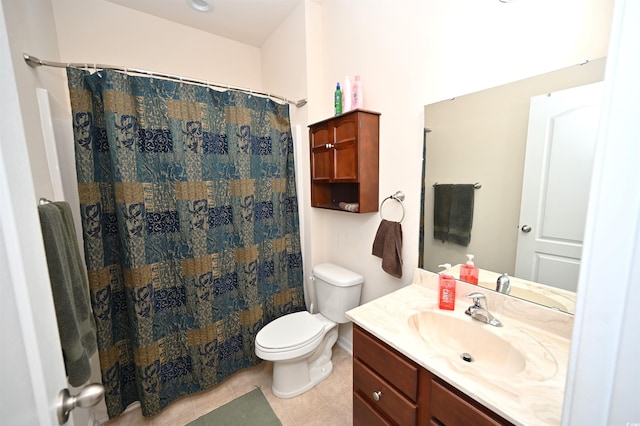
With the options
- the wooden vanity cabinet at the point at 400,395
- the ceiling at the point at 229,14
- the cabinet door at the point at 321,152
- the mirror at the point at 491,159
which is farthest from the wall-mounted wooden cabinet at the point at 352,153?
the ceiling at the point at 229,14

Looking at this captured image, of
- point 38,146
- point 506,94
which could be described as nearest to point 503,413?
point 506,94

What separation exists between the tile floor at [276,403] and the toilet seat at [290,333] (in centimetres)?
40

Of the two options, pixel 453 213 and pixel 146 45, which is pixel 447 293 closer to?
pixel 453 213

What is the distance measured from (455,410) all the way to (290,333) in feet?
3.60

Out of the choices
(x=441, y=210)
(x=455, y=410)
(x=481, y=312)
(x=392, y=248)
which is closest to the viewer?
(x=455, y=410)

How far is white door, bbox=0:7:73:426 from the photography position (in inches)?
13.9

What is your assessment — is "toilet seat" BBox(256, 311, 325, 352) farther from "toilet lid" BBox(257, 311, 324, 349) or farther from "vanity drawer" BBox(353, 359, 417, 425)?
"vanity drawer" BBox(353, 359, 417, 425)

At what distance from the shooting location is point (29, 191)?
1.47ft

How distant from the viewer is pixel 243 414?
5.07 feet

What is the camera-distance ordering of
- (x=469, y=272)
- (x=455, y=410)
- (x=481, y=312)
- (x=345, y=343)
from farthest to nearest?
1. (x=345, y=343)
2. (x=469, y=272)
3. (x=481, y=312)
4. (x=455, y=410)

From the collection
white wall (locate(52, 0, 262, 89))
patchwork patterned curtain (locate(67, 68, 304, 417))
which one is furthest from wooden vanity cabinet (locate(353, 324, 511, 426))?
white wall (locate(52, 0, 262, 89))

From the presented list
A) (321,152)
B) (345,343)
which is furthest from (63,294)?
(345,343)

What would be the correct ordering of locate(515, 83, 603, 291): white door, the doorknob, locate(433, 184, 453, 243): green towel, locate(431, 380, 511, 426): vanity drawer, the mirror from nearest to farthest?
the doorknob, locate(431, 380, 511, 426): vanity drawer, locate(515, 83, 603, 291): white door, the mirror, locate(433, 184, 453, 243): green towel

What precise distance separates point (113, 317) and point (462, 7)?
248 cm
